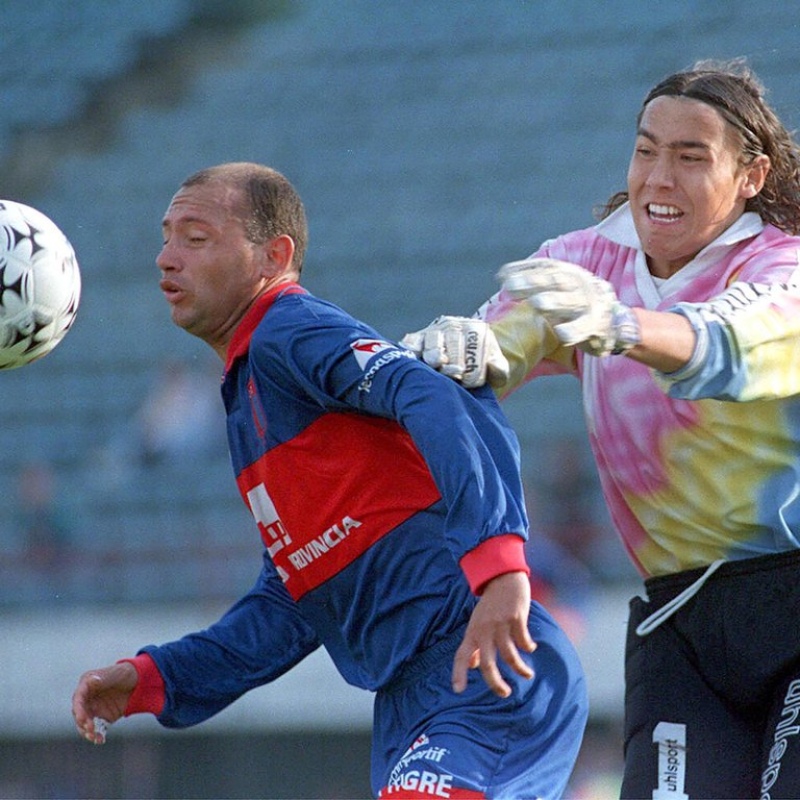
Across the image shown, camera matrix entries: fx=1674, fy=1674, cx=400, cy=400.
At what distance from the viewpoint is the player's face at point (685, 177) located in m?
3.63

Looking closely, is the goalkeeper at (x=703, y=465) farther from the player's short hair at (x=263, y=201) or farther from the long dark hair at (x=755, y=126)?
the player's short hair at (x=263, y=201)

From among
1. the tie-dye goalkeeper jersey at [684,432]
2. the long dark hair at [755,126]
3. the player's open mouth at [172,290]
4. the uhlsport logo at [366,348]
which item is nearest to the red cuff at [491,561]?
the uhlsport logo at [366,348]

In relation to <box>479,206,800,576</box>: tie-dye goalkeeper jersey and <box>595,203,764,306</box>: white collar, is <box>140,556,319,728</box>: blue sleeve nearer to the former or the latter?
<box>479,206,800,576</box>: tie-dye goalkeeper jersey

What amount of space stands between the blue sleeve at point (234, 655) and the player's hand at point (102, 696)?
94mm

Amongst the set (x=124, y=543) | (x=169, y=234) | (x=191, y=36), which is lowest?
(x=169, y=234)

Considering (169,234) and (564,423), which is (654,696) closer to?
(169,234)

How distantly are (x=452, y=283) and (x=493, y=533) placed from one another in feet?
34.1

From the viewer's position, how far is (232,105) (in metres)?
15.7

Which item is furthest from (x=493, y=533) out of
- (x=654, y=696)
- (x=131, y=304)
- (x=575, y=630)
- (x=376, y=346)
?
(x=131, y=304)

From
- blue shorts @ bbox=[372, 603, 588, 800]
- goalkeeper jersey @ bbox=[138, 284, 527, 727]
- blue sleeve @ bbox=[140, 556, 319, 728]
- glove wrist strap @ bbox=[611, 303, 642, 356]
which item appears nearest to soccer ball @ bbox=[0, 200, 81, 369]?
goalkeeper jersey @ bbox=[138, 284, 527, 727]

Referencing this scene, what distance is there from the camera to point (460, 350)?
331 centimetres

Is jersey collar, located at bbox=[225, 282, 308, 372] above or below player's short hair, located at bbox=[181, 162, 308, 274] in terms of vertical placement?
below

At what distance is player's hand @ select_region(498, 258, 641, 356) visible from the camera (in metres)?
2.94

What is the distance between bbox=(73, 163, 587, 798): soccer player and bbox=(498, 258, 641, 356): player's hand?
31cm
